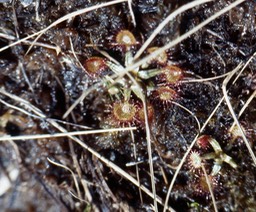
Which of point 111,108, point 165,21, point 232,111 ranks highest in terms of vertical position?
point 165,21

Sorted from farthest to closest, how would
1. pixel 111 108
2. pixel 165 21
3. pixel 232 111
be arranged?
pixel 111 108 → pixel 232 111 → pixel 165 21

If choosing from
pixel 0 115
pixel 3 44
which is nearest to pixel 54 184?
pixel 0 115

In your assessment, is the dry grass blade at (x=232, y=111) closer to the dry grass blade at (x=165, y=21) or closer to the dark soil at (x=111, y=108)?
the dark soil at (x=111, y=108)

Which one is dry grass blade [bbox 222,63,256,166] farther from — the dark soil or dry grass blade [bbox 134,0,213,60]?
dry grass blade [bbox 134,0,213,60]

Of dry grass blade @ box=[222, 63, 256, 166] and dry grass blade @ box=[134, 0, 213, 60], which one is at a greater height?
dry grass blade @ box=[134, 0, 213, 60]

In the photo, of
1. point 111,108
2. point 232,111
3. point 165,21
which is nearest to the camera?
point 165,21

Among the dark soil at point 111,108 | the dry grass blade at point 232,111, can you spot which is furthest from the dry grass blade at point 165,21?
the dry grass blade at point 232,111

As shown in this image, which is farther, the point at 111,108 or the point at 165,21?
the point at 111,108

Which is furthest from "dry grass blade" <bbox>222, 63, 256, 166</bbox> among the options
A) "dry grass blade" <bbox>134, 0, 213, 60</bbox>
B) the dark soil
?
"dry grass blade" <bbox>134, 0, 213, 60</bbox>
